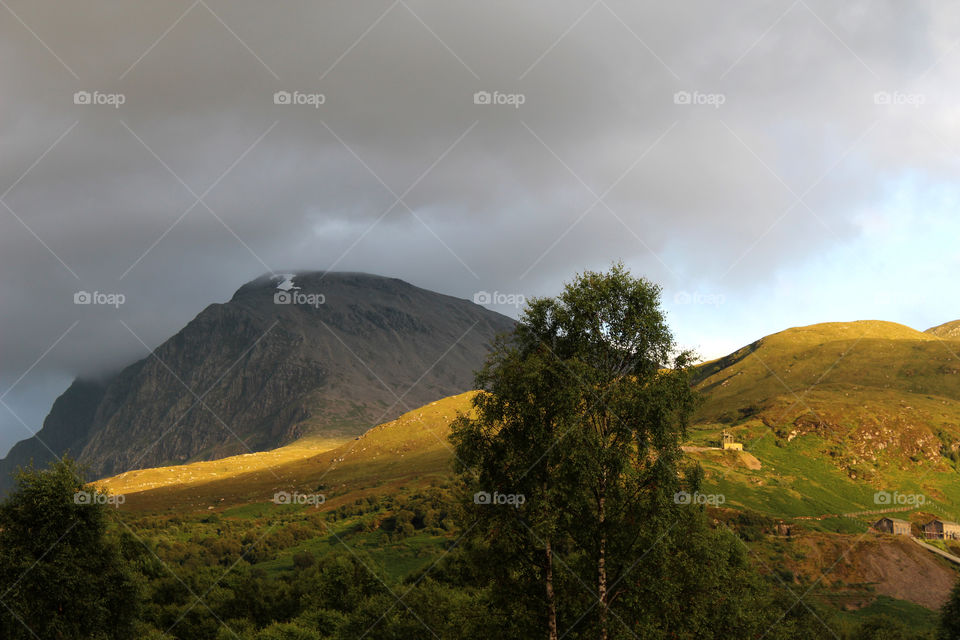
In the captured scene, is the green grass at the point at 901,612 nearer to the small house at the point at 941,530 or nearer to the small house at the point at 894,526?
the small house at the point at 894,526

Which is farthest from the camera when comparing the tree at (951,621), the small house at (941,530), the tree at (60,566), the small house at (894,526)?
the small house at (941,530)

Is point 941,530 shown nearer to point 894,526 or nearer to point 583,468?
point 894,526

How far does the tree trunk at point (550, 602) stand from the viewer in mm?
36797

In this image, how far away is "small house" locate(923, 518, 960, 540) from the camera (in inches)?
7101

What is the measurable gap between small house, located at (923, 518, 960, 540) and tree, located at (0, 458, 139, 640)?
206m

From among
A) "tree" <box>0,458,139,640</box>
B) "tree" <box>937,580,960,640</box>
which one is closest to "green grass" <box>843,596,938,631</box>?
"tree" <box>937,580,960,640</box>

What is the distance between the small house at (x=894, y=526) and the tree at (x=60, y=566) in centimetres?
19397


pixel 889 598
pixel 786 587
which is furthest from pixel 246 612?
pixel 889 598

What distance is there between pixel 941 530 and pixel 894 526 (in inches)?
568

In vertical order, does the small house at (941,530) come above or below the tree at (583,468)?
below

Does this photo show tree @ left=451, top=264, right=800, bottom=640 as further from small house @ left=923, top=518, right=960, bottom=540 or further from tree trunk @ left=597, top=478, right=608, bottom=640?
small house @ left=923, top=518, right=960, bottom=540

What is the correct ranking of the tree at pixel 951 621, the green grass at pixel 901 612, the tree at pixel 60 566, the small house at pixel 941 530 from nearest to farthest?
the tree at pixel 60 566
the tree at pixel 951 621
the green grass at pixel 901 612
the small house at pixel 941 530

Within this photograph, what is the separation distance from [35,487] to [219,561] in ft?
512

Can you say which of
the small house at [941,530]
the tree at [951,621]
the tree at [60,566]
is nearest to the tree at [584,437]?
the tree at [60,566]
